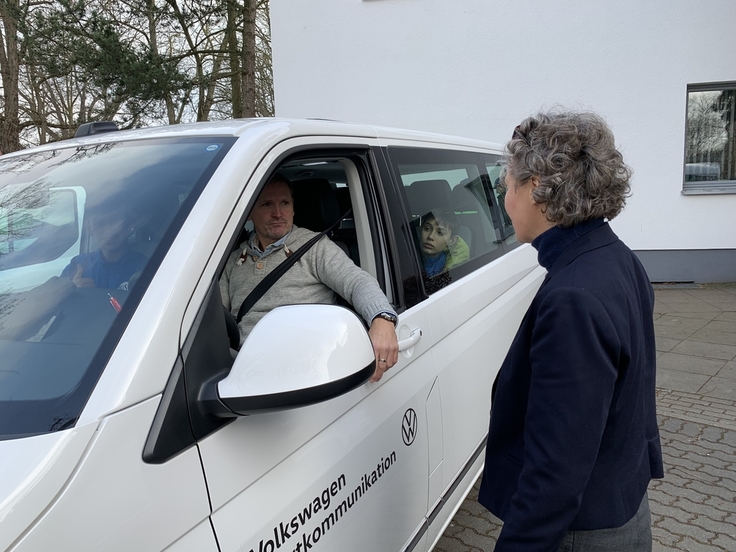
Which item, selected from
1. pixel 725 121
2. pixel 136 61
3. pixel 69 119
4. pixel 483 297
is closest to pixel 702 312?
pixel 725 121

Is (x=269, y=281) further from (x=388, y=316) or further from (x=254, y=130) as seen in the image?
(x=254, y=130)

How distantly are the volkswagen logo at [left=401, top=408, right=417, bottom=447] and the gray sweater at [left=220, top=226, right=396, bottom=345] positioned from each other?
0.37m

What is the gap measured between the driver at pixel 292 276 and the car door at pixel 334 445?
162mm

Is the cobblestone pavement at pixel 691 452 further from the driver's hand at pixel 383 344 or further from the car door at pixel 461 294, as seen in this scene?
the driver's hand at pixel 383 344

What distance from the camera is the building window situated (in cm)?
845

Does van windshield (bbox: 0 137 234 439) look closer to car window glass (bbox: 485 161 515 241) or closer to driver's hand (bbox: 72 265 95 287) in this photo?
driver's hand (bbox: 72 265 95 287)

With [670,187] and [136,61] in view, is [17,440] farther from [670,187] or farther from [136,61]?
[136,61]

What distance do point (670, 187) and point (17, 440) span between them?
29.7 ft

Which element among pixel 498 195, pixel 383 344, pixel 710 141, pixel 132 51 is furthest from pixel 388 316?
pixel 132 51

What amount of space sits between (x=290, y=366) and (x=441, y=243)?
1569mm

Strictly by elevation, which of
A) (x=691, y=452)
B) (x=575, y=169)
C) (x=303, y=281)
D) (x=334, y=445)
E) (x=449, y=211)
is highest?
(x=575, y=169)

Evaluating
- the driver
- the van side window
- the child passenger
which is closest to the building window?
the van side window

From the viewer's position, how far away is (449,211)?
2.88 m

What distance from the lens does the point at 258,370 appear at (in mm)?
1174
